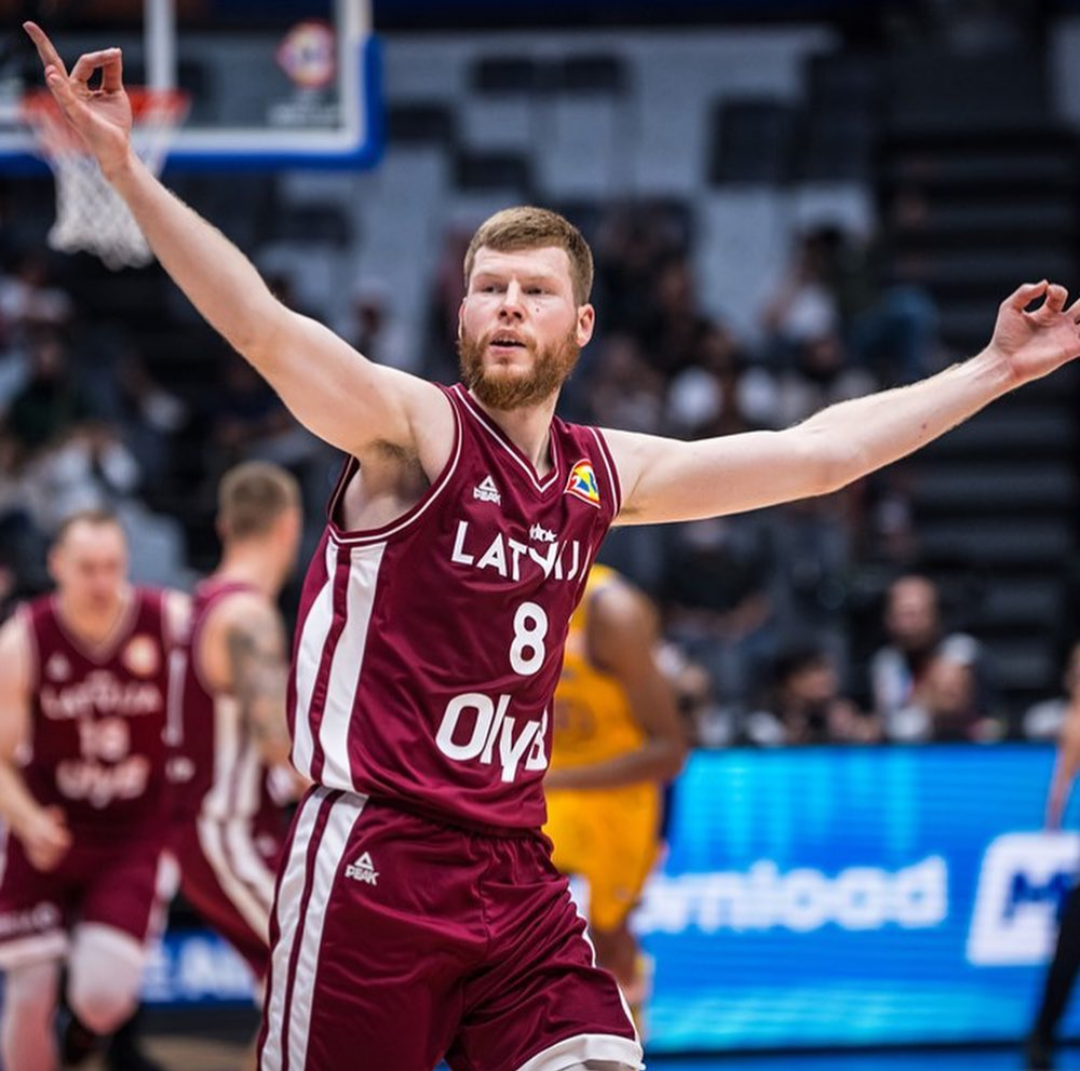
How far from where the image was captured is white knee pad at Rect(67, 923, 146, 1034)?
7145mm

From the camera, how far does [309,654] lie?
4109mm

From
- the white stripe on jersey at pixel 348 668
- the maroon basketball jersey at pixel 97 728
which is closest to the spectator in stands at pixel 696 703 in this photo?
the maroon basketball jersey at pixel 97 728

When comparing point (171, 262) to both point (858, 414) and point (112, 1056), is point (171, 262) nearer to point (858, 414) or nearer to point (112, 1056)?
point (858, 414)

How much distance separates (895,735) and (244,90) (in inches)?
167

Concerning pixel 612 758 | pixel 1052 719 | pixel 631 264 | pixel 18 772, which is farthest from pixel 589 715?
pixel 631 264

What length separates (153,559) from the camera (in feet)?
43.8

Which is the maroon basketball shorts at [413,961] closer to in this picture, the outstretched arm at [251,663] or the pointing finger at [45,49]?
the pointing finger at [45,49]

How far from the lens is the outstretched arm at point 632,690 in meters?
6.94

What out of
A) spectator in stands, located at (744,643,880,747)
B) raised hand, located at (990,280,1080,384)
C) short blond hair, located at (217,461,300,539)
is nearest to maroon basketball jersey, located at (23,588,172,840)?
short blond hair, located at (217,461,300,539)

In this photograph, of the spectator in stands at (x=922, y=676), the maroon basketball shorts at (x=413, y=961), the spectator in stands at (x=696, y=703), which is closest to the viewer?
the maroon basketball shorts at (x=413, y=961)

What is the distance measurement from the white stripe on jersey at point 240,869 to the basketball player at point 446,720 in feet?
9.54

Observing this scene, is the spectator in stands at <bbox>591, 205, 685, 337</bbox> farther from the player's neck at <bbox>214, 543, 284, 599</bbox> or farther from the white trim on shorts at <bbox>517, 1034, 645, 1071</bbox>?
the white trim on shorts at <bbox>517, 1034, 645, 1071</bbox>

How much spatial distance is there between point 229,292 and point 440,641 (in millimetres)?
793

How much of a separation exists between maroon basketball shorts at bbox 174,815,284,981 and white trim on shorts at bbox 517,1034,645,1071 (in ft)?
9.94
